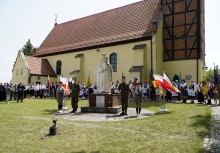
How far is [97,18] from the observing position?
39938 millimetres

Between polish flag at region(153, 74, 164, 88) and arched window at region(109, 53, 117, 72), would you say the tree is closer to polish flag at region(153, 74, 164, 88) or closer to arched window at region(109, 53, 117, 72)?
arched window at region(109, 53, 117, 72)

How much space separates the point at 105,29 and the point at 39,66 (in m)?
11.9

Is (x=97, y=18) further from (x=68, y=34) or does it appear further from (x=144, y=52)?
(x=144, y=52)

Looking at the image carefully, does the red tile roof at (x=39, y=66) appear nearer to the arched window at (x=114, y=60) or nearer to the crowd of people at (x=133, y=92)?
the crowd of people at (x=133, y=92)

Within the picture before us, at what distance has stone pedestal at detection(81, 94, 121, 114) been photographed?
578 inches

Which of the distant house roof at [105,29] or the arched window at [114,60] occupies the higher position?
the distant house roof at [105,29]

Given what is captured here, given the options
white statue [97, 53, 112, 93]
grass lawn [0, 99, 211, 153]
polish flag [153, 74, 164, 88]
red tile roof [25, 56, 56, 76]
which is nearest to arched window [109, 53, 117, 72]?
red tile roof [25, 56, 56, 76]

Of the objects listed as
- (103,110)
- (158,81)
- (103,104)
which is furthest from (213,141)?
(103,104)

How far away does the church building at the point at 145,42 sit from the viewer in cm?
2883

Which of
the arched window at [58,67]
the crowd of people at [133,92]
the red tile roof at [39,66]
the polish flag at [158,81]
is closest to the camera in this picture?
the crowd of people at [133,92]

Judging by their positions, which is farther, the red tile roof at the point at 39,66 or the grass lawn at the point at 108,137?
the red tile roof at the point at 39,66

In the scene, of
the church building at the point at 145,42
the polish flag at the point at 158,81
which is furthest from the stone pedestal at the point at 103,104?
the church building at the point at 145,42

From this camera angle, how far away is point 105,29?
3572cm

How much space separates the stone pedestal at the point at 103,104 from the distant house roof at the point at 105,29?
15.7 meters
